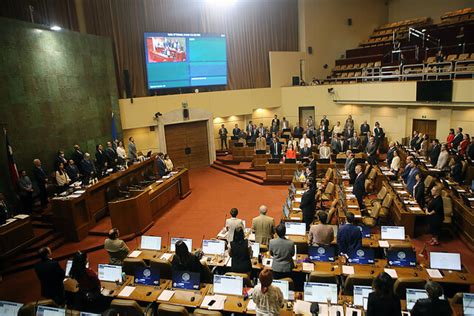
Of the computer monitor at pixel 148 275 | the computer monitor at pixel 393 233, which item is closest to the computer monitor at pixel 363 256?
the computer monitor at pixel 393 233

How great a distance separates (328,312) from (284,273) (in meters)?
1.04

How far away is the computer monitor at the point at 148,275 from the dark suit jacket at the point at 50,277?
1.20 meters

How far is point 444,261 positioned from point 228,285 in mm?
3475

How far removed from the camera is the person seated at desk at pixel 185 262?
Result: 17.7 ft

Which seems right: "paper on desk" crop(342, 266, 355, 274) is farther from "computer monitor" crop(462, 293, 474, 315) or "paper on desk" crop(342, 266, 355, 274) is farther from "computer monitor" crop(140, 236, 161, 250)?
"computer monitor" crop(140, 236, 161, 250)

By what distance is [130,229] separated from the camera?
9.77 metres

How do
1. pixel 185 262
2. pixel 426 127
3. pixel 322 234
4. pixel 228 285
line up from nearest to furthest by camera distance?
pixel 228 285
pixel 185 262
pixel 322 234
pixel 426 127

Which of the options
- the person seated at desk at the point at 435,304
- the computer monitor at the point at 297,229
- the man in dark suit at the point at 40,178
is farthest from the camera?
the man in dark suit at the point at 40,178

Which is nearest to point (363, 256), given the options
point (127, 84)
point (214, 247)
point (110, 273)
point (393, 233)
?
point (393, 233)

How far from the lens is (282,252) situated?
553 centimetres

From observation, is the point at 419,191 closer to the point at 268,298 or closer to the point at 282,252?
the point at 282,252

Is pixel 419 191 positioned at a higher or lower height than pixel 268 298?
lower

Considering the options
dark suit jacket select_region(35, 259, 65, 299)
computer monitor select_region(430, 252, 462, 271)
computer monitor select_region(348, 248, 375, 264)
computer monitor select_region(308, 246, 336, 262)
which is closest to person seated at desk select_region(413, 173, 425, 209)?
computer monitor select_region(430, 252, 462, 271)

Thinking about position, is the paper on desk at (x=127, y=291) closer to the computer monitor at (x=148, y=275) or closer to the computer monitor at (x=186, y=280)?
the computer monitor at (x=148, y=275)
